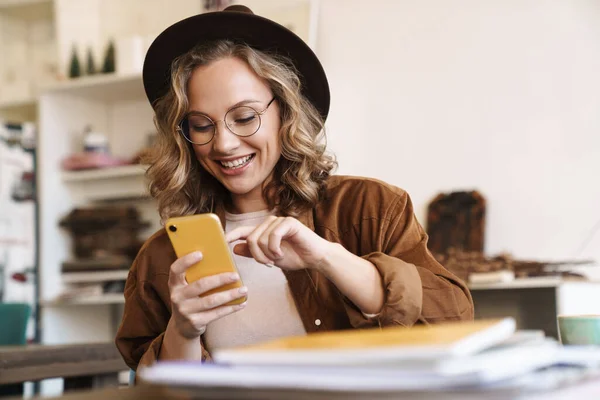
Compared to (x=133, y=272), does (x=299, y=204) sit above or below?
above

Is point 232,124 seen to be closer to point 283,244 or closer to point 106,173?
point 283,244

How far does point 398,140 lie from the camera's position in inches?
143

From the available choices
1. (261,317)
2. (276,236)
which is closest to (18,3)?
(261,317)

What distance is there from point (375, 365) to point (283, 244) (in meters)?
0.59

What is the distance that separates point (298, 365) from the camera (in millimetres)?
541

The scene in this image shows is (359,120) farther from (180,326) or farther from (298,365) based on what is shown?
(298,365)

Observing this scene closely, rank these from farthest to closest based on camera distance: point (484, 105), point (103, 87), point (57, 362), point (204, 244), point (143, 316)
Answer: point (103, 87) < point (484, 105) < point (57, 362) < point (143, 316) < point (204, 244)

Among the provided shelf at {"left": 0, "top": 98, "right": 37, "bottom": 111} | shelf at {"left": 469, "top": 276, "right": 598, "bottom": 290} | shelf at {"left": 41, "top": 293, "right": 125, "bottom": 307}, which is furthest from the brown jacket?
shelf at {"left": 0, "top": 98, "right": 37, "bottom": 111}

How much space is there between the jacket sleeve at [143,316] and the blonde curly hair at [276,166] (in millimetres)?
165

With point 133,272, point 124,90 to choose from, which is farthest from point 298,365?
point 124,90

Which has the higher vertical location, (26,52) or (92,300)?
(26,52)

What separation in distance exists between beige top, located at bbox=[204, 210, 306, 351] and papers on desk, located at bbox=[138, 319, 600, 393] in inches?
35.2

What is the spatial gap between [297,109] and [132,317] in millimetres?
576

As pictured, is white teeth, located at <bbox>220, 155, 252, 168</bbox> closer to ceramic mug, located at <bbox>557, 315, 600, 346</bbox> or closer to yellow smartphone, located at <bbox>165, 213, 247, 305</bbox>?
yellow smartphone, located at <bbox>165, 213, 247, 305</bbox>
